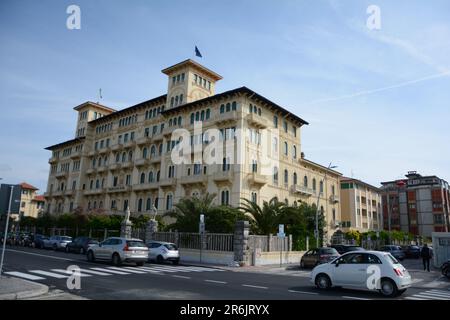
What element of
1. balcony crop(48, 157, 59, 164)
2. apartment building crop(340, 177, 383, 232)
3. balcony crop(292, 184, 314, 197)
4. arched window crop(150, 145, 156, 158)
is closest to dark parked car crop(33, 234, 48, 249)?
arched window crop(150, 145, 156, 158)

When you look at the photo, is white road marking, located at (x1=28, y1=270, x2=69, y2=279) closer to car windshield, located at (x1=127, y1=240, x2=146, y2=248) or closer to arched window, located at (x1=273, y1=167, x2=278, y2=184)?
car windshield, located at (x1=127, y1=240, x2=146, y2=248)

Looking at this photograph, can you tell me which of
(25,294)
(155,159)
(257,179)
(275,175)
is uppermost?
(155,159)

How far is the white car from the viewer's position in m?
11.3

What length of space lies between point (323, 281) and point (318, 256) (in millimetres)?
11599

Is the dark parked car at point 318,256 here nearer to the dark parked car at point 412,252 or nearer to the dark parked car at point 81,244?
the dark parked car at point 81,244

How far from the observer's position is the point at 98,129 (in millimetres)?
58562

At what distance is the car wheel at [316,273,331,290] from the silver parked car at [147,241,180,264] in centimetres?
1260

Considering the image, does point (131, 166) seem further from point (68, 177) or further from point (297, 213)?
point (297, 213)

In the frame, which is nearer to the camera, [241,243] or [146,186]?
[241,243]

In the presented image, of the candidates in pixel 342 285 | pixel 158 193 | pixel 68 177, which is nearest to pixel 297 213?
pixel 342 285

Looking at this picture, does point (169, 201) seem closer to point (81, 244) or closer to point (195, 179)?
point (195, 179)

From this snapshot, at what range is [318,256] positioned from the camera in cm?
2367

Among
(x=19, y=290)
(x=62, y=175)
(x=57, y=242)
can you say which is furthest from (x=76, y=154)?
(x=19, y=290)
